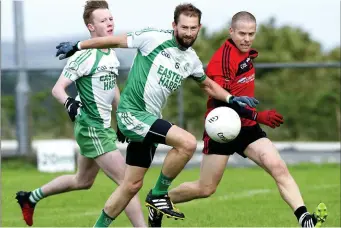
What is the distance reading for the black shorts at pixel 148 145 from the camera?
30.3 ft

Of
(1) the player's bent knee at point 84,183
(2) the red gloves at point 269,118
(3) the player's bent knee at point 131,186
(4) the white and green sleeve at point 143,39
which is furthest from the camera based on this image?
(1) the player's bent knee at point 84,183

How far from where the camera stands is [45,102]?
73.9 ft

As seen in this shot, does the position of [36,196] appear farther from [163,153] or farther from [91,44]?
[163,153]

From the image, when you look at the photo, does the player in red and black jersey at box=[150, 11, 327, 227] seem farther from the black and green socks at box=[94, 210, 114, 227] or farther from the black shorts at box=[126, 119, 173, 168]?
the black and green socks at box=[94, 210, 114, 227]

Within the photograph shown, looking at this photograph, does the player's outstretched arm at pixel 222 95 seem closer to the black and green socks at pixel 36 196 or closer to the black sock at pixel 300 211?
the black sock at pixel 300 211

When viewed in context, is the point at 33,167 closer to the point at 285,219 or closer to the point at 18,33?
the point at 18,33

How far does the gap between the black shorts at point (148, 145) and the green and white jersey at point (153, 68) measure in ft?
0.84

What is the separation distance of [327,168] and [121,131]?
1157 cm

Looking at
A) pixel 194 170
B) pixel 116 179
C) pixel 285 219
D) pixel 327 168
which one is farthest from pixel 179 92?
pixel 116 179

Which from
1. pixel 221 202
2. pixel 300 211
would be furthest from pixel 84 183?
pixel 221 202

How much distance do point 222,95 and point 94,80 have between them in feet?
4.40

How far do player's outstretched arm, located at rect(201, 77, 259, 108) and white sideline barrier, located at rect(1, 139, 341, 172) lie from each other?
10487 millimetres

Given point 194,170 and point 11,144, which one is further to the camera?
point 11,144

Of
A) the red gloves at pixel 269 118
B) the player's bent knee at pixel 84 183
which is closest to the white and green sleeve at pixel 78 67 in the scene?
the player's bent knee at pixel 84 183
